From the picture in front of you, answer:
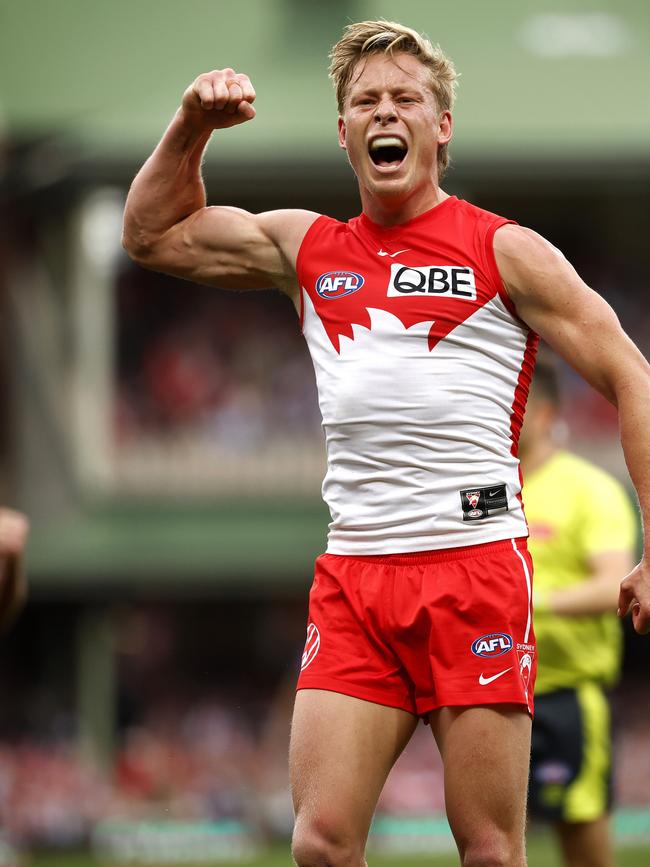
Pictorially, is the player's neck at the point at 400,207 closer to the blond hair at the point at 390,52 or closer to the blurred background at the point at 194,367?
the blond hair at the point at 390,52

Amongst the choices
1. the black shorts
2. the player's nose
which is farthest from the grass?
the player's nose

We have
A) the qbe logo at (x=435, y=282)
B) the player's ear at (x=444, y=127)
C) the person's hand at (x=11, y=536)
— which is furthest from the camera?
the person's hand at (x=11, y=536)

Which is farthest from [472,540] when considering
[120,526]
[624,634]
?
[624,634]

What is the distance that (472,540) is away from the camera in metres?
4.51

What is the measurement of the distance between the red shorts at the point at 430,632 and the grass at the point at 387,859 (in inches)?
332

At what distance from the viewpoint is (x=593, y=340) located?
4.48 metres

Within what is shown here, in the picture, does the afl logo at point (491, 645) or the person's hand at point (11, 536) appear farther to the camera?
the person's hand at point (11, 536)

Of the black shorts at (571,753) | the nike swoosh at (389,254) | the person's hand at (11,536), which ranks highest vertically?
the nike swoosh at (389,254)

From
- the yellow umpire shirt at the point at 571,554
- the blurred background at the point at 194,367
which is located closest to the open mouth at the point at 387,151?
the yellow umpire shirt at the point at 571,554

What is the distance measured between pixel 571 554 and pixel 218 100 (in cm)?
287

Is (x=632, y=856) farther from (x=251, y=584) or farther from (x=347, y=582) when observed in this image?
(x=347, y=582)

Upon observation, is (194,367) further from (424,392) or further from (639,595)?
(639,595)

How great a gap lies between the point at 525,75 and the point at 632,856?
386 inches

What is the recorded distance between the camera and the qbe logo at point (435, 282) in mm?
4539
